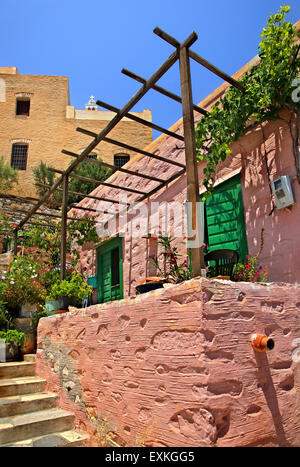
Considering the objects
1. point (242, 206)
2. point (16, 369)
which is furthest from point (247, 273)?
point (16, 369)

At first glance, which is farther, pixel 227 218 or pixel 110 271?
pixel 110 271

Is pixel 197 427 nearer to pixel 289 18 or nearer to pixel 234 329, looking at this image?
pixel 234 329

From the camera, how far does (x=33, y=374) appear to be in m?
4.06

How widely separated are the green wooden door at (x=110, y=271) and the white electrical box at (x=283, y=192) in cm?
374

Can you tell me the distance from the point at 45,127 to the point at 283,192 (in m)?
16.7

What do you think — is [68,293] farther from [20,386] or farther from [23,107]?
[23,107]

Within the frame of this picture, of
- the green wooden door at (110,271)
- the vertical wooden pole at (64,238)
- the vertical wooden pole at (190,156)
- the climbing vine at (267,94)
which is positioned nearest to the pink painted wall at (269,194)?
the climbing vine at (267,94)

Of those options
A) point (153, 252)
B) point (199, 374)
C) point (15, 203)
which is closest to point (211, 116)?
point (153, 252)

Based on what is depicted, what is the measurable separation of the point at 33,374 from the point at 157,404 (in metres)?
2.64

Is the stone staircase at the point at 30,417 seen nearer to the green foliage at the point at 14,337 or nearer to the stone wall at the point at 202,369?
the stone wall at the point at 202,369

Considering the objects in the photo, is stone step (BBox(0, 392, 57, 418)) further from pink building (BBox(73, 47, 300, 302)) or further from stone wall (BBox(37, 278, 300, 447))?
pink building (BBox(73, 47, 300, 302))

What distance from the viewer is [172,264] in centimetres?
465

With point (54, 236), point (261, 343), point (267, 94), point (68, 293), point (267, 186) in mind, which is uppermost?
point (267, 94)

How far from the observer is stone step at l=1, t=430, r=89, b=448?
2.58 m
